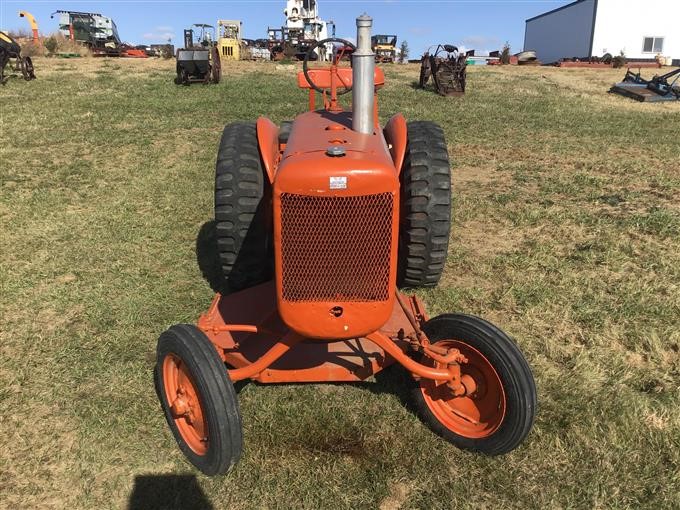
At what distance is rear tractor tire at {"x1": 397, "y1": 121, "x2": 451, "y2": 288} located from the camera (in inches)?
129

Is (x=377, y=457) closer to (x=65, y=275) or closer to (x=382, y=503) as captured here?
(x=382, y=503)

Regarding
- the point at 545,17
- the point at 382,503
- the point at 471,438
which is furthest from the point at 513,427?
the point at 545,17

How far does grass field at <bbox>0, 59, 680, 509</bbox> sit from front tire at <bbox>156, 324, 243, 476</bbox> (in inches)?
5.5

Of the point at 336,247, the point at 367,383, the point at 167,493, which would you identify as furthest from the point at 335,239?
the point at 167,493

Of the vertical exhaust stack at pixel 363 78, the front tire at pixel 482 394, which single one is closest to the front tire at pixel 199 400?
the front tire at pixel 482 394

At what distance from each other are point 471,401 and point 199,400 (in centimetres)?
127

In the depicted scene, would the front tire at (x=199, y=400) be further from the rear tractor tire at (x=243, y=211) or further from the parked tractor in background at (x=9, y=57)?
the parked tractor in background at (x=9, y=57)

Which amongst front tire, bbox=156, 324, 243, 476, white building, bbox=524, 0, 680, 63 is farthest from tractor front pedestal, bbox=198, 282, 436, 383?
white building, bbox=524, 0, 680, 63

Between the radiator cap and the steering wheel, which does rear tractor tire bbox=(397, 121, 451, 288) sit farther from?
the radiator cap

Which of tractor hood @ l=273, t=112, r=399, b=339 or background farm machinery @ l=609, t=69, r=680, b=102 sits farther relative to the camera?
background farm machinery @ l=609, t=69, r=680, b=102

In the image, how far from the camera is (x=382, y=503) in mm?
2312

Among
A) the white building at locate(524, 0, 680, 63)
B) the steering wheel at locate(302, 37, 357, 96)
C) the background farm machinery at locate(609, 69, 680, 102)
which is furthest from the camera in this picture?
the white building at locate(524, 0, 680, 63)

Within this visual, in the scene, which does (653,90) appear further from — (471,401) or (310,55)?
(471,401)

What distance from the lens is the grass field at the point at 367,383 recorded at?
240 cm
